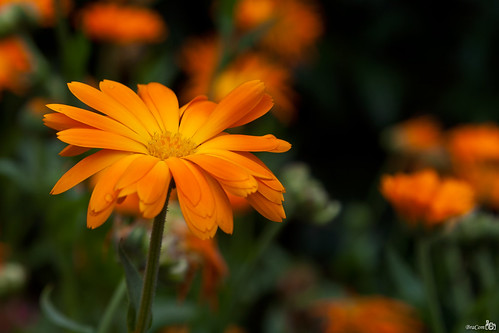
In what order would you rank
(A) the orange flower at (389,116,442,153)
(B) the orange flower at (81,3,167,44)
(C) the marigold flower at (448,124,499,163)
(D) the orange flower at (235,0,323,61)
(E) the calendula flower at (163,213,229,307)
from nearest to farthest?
(E) the calendula flower at (163,213,229,307)
(B) the orange flower at (81,3,167,44)
(C) the marigold flower at (448,124,499,163)
(A) the orange flower at (389,116,442,153)
(D) the orange flower at (235,0,323,61)

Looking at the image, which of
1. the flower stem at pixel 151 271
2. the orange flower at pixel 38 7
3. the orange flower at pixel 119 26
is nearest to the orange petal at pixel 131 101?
the flower stem at pixel 151 271

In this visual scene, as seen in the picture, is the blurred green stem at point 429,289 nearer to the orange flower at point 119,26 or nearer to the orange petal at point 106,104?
the orange petal at point 106,104

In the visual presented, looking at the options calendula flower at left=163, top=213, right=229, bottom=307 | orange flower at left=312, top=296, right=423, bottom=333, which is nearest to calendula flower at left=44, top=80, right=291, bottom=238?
calendula flower at left=163, top=213, right=229, bottom=307

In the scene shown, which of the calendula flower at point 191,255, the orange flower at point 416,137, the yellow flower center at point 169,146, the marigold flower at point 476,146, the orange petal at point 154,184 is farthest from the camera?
the orange flower at point 416,137

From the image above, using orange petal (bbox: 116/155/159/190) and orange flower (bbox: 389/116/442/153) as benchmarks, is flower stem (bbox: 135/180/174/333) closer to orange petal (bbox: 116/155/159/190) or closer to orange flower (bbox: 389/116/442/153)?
orange petal (bbox: 116/155/159/190)

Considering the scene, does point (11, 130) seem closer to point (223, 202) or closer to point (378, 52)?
point (223, 202)

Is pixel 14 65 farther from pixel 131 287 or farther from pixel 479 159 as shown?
pixel 479 159

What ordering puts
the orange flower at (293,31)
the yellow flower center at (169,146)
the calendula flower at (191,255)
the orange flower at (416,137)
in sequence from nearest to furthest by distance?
the yellow flower center at (169,146)
the calendula flower at (191,255)
the orange flower at (416,137)
the orange flower at (293,31)
